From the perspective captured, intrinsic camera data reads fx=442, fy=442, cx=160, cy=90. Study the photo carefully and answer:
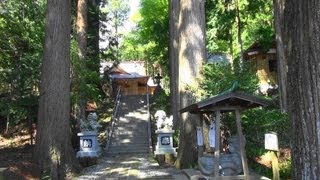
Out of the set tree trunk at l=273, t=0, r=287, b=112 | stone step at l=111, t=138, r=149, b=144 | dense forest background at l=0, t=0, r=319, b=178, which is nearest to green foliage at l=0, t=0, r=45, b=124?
dense forest background at l=0, t=0, r=319, b=178

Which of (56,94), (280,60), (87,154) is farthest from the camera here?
(280,60)

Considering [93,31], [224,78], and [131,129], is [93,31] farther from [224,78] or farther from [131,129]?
[224,78]

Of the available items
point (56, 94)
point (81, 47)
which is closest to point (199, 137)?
point (56, 94)

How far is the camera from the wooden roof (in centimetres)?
920

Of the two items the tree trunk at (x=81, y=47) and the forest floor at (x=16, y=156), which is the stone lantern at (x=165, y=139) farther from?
the forest floor at (x=16, y=156)

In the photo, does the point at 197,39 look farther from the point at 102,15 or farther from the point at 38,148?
the point at 102,15

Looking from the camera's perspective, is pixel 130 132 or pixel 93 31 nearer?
pixel 130 132

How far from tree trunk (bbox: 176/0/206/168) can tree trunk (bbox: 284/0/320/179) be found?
8423 millimetres

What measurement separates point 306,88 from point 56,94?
9310 millimetres

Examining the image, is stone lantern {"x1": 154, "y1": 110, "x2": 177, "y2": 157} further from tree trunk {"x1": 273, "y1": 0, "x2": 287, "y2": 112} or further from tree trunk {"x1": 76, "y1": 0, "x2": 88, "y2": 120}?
tree trunk {"x1": 273, "y1": 0, "x2": 287, "y2": 112}

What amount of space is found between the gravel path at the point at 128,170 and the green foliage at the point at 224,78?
261cm

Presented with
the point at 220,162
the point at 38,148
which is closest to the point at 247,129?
the point at 220,162

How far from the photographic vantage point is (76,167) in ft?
44.5

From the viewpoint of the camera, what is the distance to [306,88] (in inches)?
169
